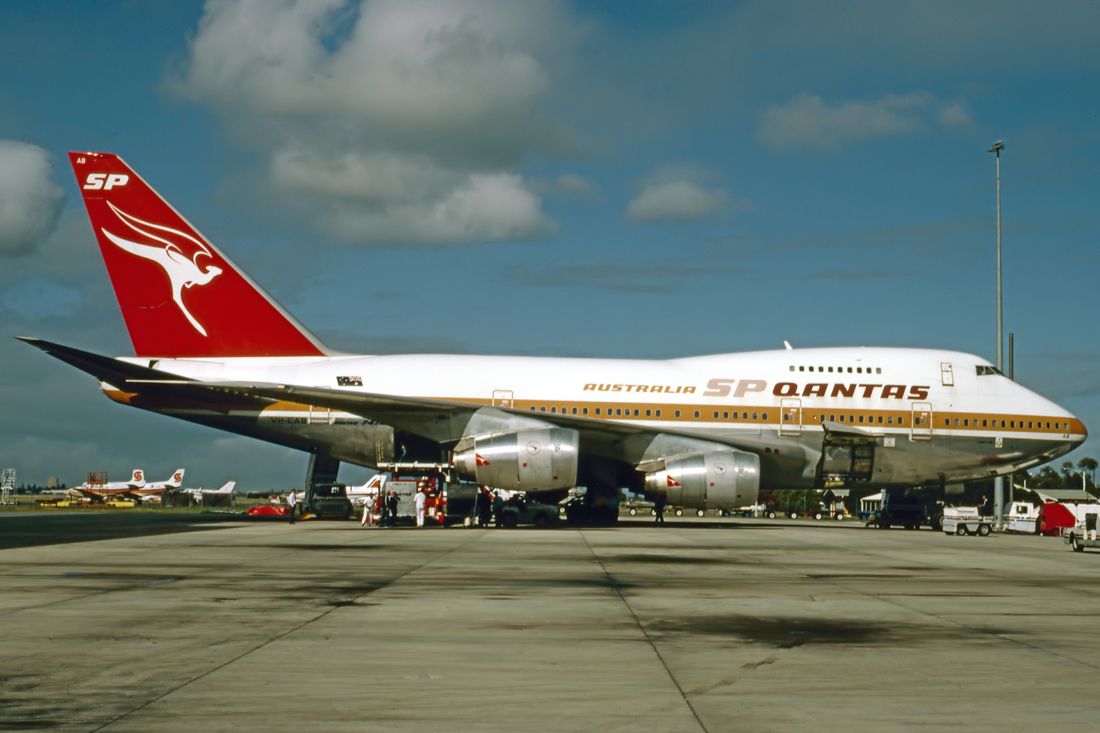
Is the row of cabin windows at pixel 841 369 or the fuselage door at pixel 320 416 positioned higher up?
the row of cabin windows at pixel 841 369

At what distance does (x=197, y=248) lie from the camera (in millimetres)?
33875

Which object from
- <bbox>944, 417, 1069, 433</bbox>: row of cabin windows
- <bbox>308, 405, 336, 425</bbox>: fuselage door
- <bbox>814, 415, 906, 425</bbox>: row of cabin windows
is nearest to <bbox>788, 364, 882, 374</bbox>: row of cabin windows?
<bbox>814, 415, 906, 425</bbox>: row of cabin windows

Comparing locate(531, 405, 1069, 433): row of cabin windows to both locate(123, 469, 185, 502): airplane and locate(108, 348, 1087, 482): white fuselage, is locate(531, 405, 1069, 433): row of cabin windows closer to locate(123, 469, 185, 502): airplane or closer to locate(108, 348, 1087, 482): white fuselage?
locate(108, 348, 1087, 482): white fuselage

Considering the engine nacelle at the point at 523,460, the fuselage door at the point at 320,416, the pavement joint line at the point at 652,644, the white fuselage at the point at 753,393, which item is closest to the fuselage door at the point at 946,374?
the white fuselage at the point at 753,393

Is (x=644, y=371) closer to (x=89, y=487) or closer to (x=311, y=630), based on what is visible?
(x=311, y=630)

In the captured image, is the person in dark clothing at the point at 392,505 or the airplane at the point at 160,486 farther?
the airplane at the point at 160,486

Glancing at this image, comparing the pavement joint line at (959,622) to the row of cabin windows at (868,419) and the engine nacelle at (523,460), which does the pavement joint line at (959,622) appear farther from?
the row of cabin windows at (868,419)

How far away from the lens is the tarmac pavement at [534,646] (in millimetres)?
6043

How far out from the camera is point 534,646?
8.53 metres

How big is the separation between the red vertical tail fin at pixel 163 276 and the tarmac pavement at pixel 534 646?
1736 centimetres

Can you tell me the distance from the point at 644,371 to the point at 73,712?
2775 cm

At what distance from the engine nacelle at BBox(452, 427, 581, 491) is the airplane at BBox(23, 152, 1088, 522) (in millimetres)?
1061

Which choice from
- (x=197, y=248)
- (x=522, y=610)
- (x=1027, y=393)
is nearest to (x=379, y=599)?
(x=522, y=610)

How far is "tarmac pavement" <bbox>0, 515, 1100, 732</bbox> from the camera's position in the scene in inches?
238
